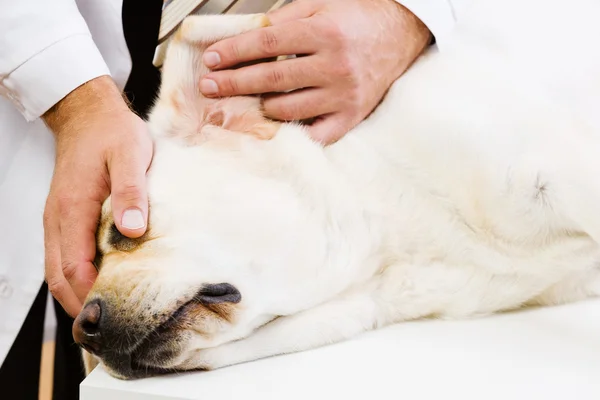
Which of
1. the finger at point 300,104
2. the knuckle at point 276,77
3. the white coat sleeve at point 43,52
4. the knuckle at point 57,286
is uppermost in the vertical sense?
the white coat sleeve at point 43,52

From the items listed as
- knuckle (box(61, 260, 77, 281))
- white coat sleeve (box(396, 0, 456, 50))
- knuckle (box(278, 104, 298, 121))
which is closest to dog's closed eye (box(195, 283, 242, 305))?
knuckle (box(61, 260, 77, 281))

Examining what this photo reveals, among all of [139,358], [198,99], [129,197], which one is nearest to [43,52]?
[198,99]

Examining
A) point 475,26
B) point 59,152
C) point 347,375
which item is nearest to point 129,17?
point 59,152

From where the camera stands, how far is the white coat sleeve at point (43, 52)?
3.76 feet

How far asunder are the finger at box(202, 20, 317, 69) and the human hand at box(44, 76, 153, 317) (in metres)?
0.19

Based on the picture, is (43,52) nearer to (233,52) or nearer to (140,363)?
(233,52)

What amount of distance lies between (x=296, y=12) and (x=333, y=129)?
223 mm

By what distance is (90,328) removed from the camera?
868 millimetres

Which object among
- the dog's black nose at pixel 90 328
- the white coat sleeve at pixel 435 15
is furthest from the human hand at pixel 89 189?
the white coat sleeve at pixel 435 15

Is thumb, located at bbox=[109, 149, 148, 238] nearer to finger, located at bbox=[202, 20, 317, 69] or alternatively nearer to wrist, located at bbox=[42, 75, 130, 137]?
wrist, located at bbox=[42, 75, 130, 137]

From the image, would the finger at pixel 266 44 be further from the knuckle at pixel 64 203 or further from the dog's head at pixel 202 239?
the knuckle at pixel 64 203

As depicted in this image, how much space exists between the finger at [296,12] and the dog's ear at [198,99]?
22mm

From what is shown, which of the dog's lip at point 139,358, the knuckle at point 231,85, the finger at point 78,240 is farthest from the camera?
the knuckle at point 231,85

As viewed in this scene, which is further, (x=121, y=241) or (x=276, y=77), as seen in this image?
(x=276, y=77)
